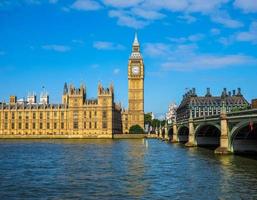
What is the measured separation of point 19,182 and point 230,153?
114 feet

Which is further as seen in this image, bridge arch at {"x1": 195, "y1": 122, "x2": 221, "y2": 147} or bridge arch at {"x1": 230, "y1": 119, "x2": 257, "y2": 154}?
bridge arch at {"x1": 195, "y1": 122, "x2": 221, "y2": 147}

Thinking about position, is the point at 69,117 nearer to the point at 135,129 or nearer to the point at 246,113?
the point at 135,129

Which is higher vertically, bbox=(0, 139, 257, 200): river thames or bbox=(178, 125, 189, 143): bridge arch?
bbox=(178, 125, 189, 143): bridge arch

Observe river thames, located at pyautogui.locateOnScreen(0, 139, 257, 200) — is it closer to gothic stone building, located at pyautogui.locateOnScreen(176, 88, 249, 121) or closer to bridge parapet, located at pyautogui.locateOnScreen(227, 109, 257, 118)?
bridge parapet, located at pyautogui.locateOnScreen(227, 109, 257, 118)

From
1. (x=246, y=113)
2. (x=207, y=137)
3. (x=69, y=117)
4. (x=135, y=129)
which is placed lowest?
(x=207, y=137)

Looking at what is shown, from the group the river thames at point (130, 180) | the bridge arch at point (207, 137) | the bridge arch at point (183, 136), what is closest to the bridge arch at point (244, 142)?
the river thames at point (130, 180)

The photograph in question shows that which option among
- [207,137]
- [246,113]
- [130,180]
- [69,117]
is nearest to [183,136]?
[207,137]

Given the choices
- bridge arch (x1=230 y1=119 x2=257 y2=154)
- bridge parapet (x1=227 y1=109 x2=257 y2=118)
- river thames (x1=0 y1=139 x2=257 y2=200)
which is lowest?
river thames (x1=0 y1=139 x2=257 y2=200)

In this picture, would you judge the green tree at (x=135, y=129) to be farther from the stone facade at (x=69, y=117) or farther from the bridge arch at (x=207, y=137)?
the bridge arch at (x=207, y=137)

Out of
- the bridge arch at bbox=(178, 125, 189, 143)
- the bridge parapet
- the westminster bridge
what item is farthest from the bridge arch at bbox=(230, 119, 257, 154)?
the bridge arch at bbox=(178, 125, 189, 143)

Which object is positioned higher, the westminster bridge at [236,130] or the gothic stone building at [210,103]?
the gothic stone building at [210,103]

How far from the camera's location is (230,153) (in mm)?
65125

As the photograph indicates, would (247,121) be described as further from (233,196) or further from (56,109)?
(56,109)

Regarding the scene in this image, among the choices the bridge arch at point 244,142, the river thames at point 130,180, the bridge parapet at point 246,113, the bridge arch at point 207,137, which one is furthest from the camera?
the bridge arch at point 207,137
